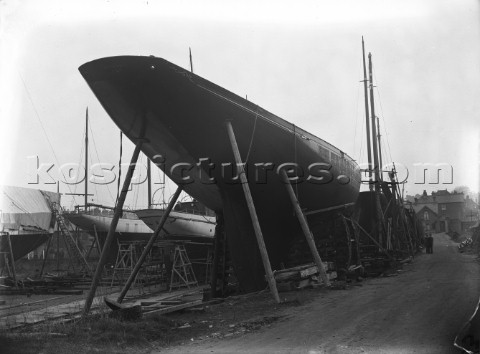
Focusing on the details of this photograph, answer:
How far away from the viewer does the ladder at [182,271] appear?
17.3m

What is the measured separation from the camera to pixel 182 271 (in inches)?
754

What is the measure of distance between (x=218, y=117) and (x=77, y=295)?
9.69m

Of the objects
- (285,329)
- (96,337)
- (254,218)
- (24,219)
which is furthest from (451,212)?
(96,337)

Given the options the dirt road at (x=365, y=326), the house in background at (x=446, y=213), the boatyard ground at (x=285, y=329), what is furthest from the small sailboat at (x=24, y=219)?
the house in background at (x=446, y=213)

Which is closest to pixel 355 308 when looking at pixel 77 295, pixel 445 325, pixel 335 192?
pixel 445 325

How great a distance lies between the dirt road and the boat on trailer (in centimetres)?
290

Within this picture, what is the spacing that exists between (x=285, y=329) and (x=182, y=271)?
43.2 ft

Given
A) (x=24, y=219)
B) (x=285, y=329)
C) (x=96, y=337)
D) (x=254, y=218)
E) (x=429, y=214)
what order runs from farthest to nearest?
(x=429, y=214), (x=24, y=219), (x=254, y=218), (x=285, y=329), (x=96, y=337)

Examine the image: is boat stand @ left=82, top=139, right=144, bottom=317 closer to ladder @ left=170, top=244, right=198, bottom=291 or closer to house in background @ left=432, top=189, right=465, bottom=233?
ladder @ left=170, top=244, right=198, bottom=291

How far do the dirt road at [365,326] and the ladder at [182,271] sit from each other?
8.88 m

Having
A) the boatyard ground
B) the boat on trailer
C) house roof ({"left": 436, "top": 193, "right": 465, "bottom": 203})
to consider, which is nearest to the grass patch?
the boatyard ground

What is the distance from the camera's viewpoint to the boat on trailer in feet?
30.2

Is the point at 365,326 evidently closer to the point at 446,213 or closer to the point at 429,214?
the point at 446,213

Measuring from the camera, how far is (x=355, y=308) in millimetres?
7758
